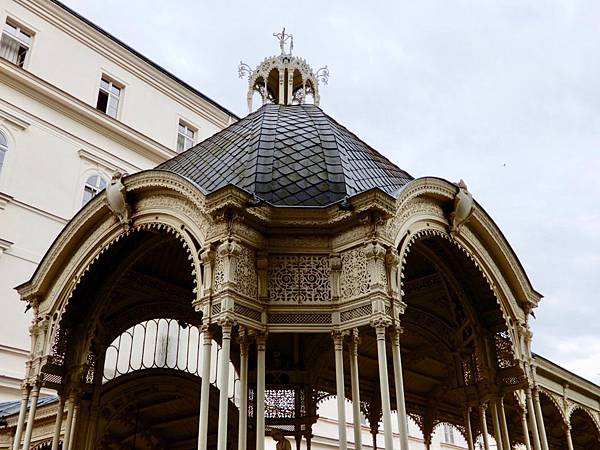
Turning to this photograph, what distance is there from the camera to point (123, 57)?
78.5 feet

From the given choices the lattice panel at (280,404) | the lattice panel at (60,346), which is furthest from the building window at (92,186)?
the lattice panel at (280,404)

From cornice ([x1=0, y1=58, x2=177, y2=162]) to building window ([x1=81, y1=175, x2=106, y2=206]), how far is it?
1731mm

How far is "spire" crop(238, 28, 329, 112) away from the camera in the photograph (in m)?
14.5

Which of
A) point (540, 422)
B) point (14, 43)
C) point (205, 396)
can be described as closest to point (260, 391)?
point (205, 396)

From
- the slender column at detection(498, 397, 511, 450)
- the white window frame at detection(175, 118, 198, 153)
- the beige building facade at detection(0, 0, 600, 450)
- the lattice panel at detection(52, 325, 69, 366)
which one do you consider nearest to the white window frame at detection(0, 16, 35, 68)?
the beige building facade at detection(0, 0, 600, 450)

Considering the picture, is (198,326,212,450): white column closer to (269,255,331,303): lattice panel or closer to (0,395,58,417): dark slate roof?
(269,255,331,303): lattice panel

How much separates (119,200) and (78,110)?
12.4 metres

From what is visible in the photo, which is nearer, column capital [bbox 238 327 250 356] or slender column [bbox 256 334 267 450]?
slender column [bbox 256 334 267 450]

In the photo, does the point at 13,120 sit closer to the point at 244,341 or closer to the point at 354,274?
the point at 244,341

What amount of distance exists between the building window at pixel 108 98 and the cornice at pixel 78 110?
3.45 ft

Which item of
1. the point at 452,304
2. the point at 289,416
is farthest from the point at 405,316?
the point at 289,416

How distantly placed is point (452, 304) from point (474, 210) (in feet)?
7.85

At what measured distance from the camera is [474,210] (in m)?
10.2

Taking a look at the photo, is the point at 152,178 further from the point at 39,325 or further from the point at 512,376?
the point at 512,376
